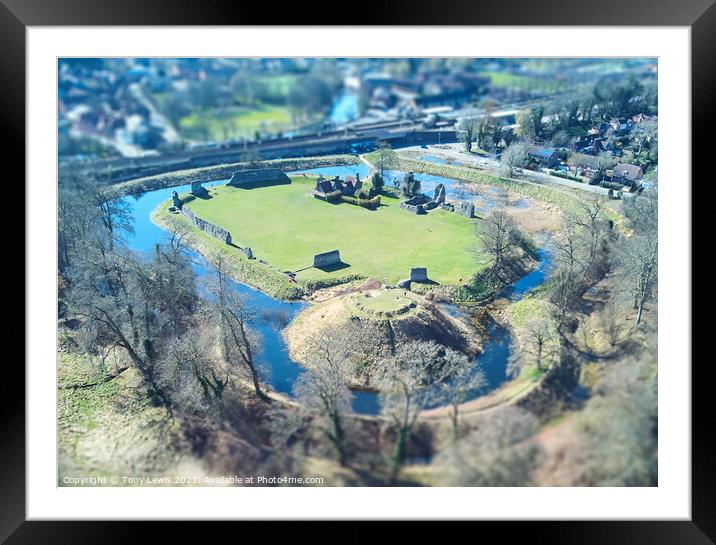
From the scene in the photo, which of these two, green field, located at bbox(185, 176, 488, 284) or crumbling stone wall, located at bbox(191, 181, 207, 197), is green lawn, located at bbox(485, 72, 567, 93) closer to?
green field, located at bbox(185, 176, 488, 284)

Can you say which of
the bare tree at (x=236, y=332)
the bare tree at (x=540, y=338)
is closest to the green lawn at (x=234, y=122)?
the bare tree at (x=236, y=332)

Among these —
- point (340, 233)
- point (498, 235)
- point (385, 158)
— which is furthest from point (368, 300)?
point (385, 158)

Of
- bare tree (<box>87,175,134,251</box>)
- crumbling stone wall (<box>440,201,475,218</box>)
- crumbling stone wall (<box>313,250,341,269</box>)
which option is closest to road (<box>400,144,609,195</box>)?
crumbling stone wall (<box>440,201,475,218</box>)

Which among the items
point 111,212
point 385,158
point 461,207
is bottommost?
point 111,212

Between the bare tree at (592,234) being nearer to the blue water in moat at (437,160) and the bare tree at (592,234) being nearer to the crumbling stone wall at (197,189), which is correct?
the blue water in moat at (437,160)
